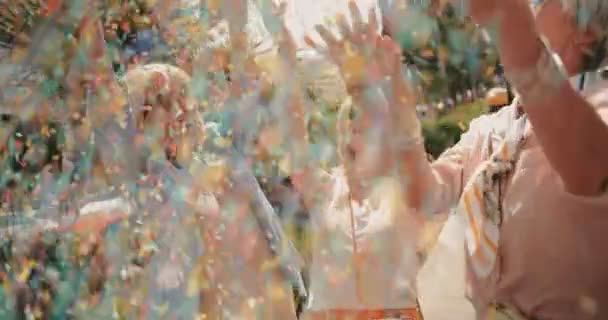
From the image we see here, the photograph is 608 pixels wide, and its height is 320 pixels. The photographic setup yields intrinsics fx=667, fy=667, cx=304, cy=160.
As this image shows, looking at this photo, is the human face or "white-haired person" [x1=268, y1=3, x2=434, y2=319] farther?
"white-haired person" [x1=268, y1=3, x2=434, y2=319]

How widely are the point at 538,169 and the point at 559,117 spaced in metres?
0.06

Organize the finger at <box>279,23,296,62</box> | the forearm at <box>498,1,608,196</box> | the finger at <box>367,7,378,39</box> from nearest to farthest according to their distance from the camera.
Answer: the forearm at <box>498,1,608,196</box> → the finger at <box>367,7,378,39</box> → the finger at <box>279,23,296,62</box>

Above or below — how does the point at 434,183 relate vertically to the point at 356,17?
below

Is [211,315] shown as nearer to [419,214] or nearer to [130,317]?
[130,317]

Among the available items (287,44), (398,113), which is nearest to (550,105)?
(398,113)

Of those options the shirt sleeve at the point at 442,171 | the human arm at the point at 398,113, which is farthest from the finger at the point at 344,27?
the shirt sleeve at the point at 442,171

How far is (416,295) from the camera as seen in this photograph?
0.56 m

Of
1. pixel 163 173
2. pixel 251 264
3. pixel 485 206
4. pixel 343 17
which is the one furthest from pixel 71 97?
pixel 485 206

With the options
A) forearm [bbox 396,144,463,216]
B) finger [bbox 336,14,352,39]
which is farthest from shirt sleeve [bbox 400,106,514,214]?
finger [bbox 336,14,352,39]

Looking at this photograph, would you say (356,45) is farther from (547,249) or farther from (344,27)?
(547,249)

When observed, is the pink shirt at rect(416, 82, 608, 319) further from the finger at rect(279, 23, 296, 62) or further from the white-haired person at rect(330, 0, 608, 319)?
the finger at rect(279, 23, 296, 62)

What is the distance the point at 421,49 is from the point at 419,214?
5.3 inches

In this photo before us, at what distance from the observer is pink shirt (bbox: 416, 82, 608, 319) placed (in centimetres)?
42

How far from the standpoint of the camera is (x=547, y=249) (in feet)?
1.41
